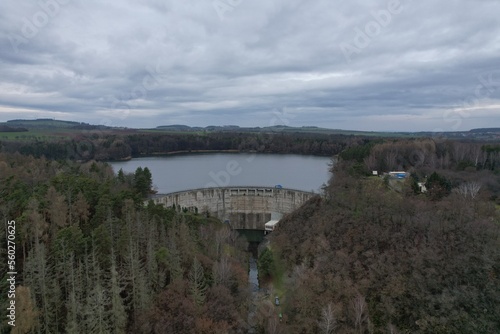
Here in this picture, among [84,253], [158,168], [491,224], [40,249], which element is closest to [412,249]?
[491,224]

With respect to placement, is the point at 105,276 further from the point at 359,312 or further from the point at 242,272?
the point at 359,312

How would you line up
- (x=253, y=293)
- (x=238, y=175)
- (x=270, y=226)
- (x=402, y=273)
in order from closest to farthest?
(x=402, y=273)
(x=253, y=293)
(x=270, y=226)
(x=238, y=175)

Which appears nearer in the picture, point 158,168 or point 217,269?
point 217,269

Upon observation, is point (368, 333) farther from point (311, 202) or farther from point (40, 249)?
point (311, 202)

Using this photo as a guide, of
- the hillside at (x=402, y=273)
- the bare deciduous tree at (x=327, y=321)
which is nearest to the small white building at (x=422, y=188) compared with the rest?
the hillside at (x=402, y=273)

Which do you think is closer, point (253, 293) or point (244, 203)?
point (253, 293)

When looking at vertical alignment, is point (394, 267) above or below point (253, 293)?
above

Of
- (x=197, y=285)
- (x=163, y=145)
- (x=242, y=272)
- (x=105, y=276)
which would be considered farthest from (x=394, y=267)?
(x=163, y=145)

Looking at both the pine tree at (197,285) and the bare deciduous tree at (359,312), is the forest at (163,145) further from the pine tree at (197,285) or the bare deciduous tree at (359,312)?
the bare deciduous tree at (359,312)
